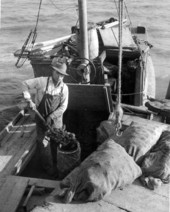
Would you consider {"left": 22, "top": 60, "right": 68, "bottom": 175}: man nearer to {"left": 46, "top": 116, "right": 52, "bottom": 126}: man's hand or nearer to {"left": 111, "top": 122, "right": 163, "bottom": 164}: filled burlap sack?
{"left": 46, "top": 116, "right": 52, "bottom": 126}: man's hand

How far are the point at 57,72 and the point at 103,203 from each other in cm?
225

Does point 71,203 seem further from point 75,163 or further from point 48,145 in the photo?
point 48,145

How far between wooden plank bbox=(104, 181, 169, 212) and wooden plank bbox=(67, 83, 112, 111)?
93.5 inches

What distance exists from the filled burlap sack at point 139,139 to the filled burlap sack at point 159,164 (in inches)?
4.2

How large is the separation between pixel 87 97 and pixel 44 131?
3.76 feet

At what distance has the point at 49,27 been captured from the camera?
22594mm

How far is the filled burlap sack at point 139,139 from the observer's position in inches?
164

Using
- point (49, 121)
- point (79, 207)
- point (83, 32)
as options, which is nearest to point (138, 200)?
point (79, 207)

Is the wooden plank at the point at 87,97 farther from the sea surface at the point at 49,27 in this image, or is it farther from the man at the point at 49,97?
the sea surface at the point at 49,27

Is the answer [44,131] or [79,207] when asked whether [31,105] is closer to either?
[44,131]

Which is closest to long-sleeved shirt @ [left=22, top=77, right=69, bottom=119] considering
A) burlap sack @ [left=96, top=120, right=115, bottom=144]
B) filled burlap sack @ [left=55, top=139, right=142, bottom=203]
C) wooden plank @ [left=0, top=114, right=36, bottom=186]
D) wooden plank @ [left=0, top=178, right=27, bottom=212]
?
burlap sack @ [left=96, top=120, right=115, bottom=144]

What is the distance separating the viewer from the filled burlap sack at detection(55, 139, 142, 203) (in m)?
3.44

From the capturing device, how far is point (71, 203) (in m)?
3.48

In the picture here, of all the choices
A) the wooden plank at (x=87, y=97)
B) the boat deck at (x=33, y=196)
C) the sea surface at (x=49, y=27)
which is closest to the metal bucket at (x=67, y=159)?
the boat deck at (x=33, y=196)
